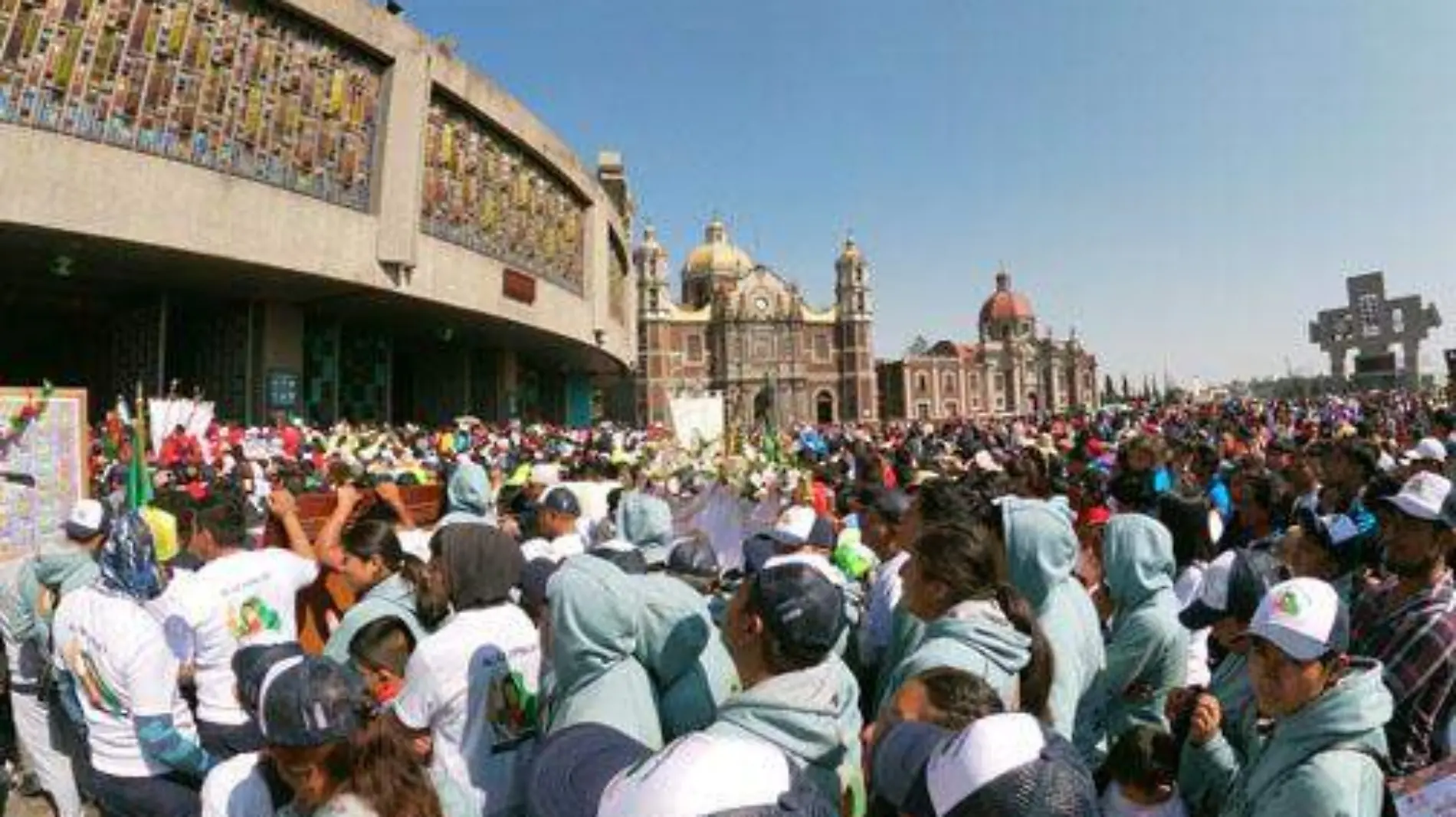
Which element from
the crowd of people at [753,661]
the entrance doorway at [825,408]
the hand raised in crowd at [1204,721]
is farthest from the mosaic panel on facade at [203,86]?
the entrance doorway at [825,408]

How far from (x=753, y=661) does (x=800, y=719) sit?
8.0 inches

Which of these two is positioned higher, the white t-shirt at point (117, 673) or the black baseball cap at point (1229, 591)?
the black baseball cap at point (1229, 591)

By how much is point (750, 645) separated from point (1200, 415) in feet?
89.5

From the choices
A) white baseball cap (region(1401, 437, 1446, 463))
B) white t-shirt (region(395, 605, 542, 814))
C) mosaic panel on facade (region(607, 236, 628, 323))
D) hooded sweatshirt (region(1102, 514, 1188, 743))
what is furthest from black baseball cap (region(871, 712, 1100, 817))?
Result: mosaic panel on facade (region(607, 236, 628, 323))

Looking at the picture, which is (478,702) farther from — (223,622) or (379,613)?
(223,622)

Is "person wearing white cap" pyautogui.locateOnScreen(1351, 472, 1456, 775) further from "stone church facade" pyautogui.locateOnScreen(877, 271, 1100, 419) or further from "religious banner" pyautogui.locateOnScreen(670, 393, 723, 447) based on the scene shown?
"stone church facade" pyautogui.locateOnScreen(877, 271, 1100, 419)

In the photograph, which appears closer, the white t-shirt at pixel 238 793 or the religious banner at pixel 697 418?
the white t-shirt at pixel 238 793

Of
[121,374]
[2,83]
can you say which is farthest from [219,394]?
[2,83]

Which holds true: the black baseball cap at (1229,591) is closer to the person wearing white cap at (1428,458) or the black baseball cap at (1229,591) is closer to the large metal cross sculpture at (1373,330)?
the person wearing white cap at (1428,458)

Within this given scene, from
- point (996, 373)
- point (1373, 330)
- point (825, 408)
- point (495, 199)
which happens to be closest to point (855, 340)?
point (825, 408)

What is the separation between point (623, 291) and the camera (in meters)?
45.1

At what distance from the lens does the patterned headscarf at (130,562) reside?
3846 mm

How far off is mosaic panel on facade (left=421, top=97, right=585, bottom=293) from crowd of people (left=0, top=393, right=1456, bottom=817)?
66.8 feet

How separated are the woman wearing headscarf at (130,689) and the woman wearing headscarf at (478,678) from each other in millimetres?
1212
